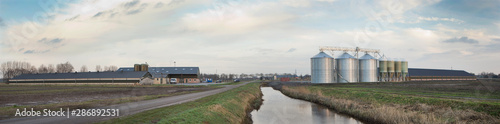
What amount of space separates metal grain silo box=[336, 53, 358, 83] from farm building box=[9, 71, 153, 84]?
63.0m

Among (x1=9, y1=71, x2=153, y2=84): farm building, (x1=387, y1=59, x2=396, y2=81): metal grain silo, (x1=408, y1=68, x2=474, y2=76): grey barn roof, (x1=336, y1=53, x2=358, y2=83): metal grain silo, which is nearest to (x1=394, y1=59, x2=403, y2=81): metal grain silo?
(x1=387, y1=59, x2=396, y2=81): metal grain silo

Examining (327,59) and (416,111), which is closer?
(416,111)

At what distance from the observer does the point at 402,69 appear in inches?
4860

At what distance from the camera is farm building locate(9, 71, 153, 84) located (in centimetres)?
10025

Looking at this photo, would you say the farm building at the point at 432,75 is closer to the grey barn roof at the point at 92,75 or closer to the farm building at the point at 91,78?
the farm building at the point at 91,78

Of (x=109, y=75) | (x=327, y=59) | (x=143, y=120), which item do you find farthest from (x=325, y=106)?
(x=109, y=75)

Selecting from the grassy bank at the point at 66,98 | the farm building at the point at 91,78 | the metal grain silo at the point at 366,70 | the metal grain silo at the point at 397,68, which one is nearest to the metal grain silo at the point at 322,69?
the metal grain silo at the point at 366,70

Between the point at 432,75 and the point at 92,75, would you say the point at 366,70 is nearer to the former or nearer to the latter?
the point at 432,75

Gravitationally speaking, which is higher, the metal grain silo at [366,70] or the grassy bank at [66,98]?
the metal grain silo at [366,70]

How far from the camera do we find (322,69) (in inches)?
3696

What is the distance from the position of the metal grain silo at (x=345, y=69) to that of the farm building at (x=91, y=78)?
63.0m

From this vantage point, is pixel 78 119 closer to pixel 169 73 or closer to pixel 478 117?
pixel 478 117

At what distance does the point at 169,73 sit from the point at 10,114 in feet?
349

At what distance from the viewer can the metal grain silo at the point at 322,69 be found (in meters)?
93.8
